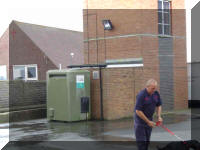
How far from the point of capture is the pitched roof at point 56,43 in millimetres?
32031

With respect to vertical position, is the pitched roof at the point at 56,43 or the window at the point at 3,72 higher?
the pitched roof at the point at 56,43

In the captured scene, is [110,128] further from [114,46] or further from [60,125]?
[114,46]

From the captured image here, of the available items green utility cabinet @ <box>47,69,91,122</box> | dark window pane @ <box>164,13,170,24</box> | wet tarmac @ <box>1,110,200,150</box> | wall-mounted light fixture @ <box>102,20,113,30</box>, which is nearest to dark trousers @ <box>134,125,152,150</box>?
wet tarmac @ <box>1,110,200,150</box>

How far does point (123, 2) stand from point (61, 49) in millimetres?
19188

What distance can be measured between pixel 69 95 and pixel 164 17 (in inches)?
229

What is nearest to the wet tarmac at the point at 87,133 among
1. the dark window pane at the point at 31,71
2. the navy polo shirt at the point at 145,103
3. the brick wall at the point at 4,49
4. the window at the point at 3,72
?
the navy polo shirt at the point at 145,103

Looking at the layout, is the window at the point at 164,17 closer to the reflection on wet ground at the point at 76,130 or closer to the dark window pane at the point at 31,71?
the reflection on wet ground at the point at 76,130

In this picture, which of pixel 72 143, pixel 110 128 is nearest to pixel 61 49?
pixel 110 128

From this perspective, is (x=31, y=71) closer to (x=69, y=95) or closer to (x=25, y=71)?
(x=25, y=71)

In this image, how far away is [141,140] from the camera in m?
6.98

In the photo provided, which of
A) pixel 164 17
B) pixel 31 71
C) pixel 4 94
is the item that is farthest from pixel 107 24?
pixel 31 71

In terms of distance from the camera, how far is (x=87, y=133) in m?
10.7

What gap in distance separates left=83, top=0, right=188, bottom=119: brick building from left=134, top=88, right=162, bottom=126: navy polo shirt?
6.59 meters

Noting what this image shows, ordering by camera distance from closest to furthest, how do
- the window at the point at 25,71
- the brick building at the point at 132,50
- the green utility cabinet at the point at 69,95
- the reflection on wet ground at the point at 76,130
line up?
the reflection on wet ground at the point at 76,130, the green utility cabinet at the point at 69,95, the brick building at the point at 132,50, the window at the point at 25,71
